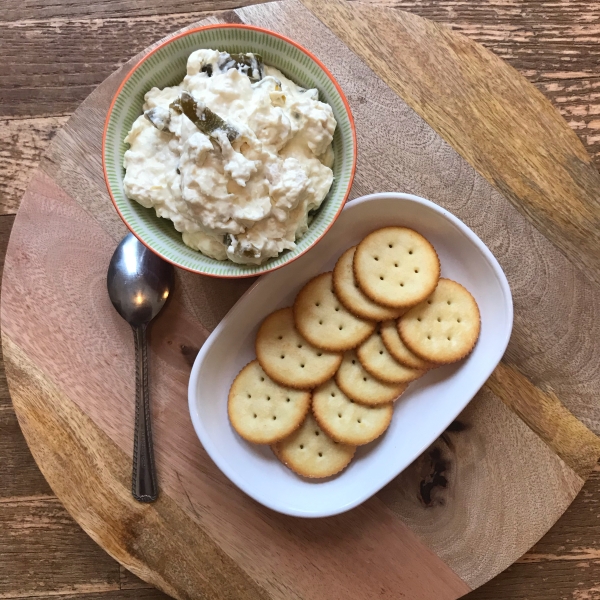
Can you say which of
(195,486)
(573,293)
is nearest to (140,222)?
(195,486)

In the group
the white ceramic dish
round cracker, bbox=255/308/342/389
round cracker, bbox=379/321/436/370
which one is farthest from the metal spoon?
round cracker, bbox=379/321/436/370

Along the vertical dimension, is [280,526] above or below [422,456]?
below

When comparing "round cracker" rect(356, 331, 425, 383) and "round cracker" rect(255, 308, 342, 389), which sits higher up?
"round cracker" rect(356, 331, 425, 383)

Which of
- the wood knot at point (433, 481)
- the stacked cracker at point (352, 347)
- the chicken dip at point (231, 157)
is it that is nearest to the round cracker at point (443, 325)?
the stacked cracker at point (352, 347)

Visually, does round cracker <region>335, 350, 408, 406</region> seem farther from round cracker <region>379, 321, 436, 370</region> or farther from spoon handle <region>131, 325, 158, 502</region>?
spoon handle <region>131, 325, 158, 502</region>

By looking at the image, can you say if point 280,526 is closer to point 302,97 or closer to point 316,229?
point 316,229

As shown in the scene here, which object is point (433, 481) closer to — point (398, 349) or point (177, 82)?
point (398, 349)

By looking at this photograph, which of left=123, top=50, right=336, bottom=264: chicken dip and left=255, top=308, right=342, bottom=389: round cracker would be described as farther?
left=255, top=308, right=342, bottom=389: round cracker
